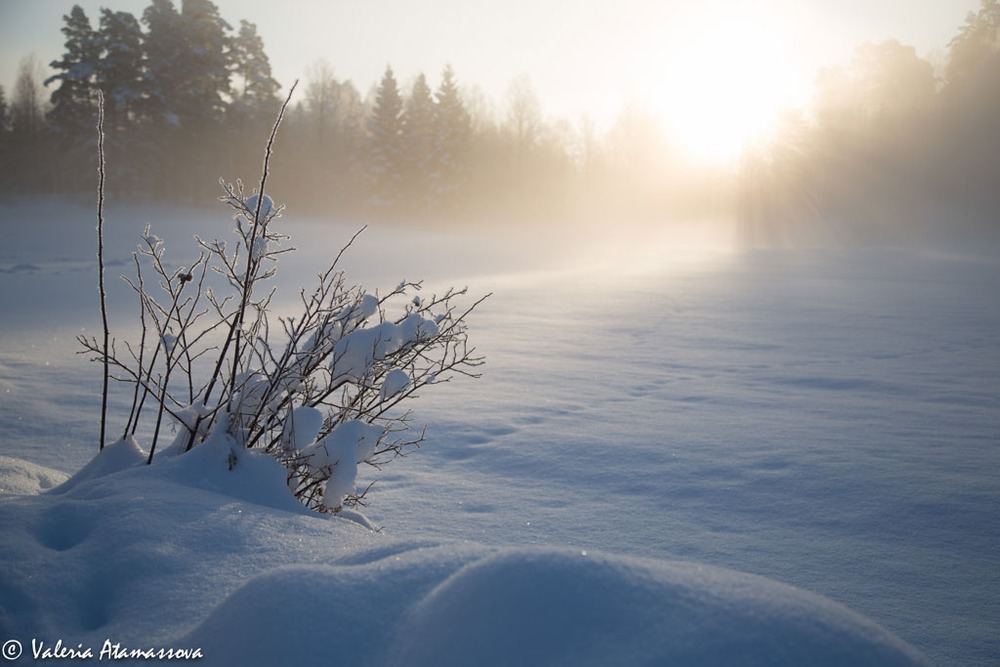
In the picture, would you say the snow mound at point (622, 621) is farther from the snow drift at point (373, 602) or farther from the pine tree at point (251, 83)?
the pine tree at point (251, 83)


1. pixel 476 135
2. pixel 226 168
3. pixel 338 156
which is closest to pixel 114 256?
pixel 226 168

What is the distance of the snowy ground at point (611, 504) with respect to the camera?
1.19 meters

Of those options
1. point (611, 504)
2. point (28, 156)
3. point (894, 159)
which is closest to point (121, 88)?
point (28, 156)

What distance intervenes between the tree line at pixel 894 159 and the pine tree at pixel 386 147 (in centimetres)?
2255

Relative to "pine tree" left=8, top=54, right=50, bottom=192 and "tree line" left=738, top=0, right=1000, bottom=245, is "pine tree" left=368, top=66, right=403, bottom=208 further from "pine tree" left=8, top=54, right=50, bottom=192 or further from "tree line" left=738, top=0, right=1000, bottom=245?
"tree line" left=738, top=0, right=1000, bottom=245

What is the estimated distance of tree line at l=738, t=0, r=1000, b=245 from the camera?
121 feet

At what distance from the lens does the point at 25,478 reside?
8.66 ft

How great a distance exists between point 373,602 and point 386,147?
3963 centimetres

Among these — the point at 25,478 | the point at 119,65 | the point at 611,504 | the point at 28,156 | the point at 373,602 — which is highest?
the point at 119,65

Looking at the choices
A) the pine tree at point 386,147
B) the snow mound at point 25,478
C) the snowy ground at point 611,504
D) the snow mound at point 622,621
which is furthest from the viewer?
the pine tree at point 386,147

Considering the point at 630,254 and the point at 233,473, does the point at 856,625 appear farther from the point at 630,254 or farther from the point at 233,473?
the point at 630,254

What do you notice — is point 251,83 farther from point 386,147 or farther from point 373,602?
point 373,602

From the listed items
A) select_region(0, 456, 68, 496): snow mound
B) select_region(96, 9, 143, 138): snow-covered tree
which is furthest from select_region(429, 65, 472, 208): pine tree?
select_region(0, 456, 68, 496): snow mound

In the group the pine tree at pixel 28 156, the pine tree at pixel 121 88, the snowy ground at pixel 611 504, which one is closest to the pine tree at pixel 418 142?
the pine tree at pixel 121 88
